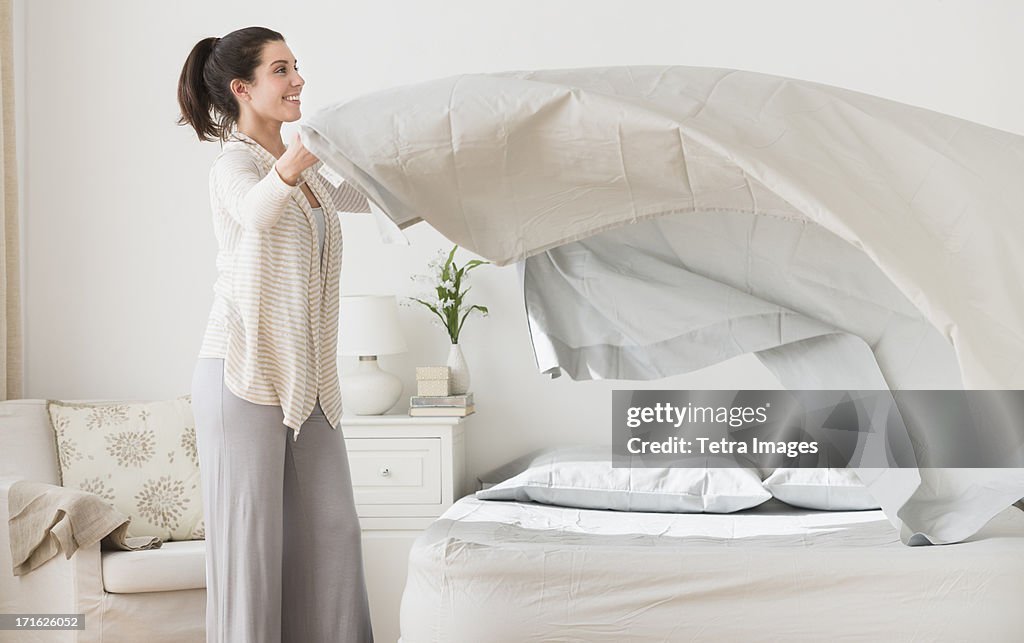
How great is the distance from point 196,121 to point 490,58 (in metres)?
1.84

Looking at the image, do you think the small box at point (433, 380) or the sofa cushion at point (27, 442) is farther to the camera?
the small box at point (433, 380)

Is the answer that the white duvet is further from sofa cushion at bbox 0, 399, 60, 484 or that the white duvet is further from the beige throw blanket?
sofa cushion at bbox 0, 399, 60, 484

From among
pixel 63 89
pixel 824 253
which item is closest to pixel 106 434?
pixel 63 89

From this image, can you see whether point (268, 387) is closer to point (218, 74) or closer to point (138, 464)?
point (218, 74)

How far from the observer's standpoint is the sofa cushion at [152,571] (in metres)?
2.88

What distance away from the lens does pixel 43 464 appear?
3.25 meters

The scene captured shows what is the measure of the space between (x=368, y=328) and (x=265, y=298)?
1527 millimetres

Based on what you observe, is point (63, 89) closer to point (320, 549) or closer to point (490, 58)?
point (490, 58)

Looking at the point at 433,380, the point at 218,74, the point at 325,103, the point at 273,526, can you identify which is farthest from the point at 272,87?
the point at 325,103

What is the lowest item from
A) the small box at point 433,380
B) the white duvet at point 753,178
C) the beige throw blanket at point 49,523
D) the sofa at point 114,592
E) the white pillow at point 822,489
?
the sofa at point 114,592

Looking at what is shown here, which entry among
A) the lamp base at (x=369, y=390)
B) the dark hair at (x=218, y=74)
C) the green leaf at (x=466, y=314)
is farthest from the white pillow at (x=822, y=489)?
the dark hair at (x=218, y=74)

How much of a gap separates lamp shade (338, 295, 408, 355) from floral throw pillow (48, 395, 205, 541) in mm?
600

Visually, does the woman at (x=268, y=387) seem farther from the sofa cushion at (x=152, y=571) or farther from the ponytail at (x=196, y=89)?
the sofa cushion at (x=152, y=571)

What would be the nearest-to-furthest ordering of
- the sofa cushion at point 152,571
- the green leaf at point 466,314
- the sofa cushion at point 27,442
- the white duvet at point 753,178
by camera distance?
the white duvet at point 753,178, the sofa cushion at point 152,571, the sofa cushion at point 27,442, the green leaf at point 466,314
